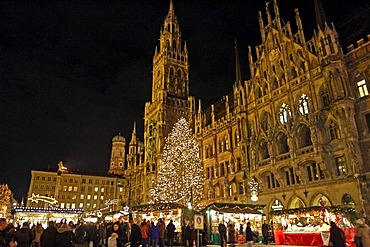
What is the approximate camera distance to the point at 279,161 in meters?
31.6

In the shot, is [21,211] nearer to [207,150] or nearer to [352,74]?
[207,150]

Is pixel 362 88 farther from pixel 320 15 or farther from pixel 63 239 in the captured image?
pixel 63 239

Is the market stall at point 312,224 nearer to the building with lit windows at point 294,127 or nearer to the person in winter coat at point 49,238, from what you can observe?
the building with lit windows at point 294,127

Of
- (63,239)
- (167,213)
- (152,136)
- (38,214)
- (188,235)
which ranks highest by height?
(152,136)

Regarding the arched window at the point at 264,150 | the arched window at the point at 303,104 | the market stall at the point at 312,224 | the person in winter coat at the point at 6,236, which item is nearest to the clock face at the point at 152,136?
the arched window at the point at 264,150

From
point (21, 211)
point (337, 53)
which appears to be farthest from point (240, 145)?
point (21, 211)

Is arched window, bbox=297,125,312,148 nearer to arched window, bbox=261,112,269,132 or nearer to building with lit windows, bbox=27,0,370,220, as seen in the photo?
building with lit windows, bbox=27,0,370,220

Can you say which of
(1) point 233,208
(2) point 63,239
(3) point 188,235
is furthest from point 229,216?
(2) point 63,239

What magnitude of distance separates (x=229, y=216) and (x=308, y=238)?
7.55 meters

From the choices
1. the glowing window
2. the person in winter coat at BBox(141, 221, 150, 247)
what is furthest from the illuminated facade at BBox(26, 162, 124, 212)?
the glowing window

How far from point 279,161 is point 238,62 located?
16588 mm

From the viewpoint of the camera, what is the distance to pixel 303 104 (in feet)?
99.8

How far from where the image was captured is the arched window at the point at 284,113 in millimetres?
31784

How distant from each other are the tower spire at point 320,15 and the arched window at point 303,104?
23.8 feet
